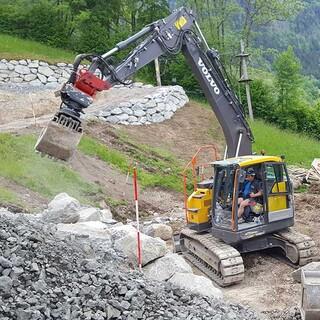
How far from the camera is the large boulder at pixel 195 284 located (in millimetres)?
8844

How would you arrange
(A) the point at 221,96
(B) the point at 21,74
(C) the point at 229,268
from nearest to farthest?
(C) the point at 229,268
(A) the point at 221,96
(B) the point at 21,74

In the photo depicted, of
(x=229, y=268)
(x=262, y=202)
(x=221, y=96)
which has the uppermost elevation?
(x=221, y=96)

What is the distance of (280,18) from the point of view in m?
32.3

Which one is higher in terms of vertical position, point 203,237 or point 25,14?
point 25,14

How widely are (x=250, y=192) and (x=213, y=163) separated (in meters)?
0.77

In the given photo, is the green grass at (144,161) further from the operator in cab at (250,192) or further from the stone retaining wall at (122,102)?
the operator in cab at (250,192)

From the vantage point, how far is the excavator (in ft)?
31.8

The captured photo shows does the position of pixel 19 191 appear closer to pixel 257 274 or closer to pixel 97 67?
pixel 97 67

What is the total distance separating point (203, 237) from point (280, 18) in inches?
905

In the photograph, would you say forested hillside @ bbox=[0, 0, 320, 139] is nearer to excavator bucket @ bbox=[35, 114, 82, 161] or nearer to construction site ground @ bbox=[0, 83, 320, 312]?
construction site ground @ bbox=[0, 83, 320, 312]

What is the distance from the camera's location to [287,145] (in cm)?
2405

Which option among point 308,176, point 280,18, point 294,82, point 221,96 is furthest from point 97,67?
point 280,18

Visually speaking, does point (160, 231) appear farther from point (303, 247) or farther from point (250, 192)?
point (303, 247)

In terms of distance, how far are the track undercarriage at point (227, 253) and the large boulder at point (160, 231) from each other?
0.92 meters
